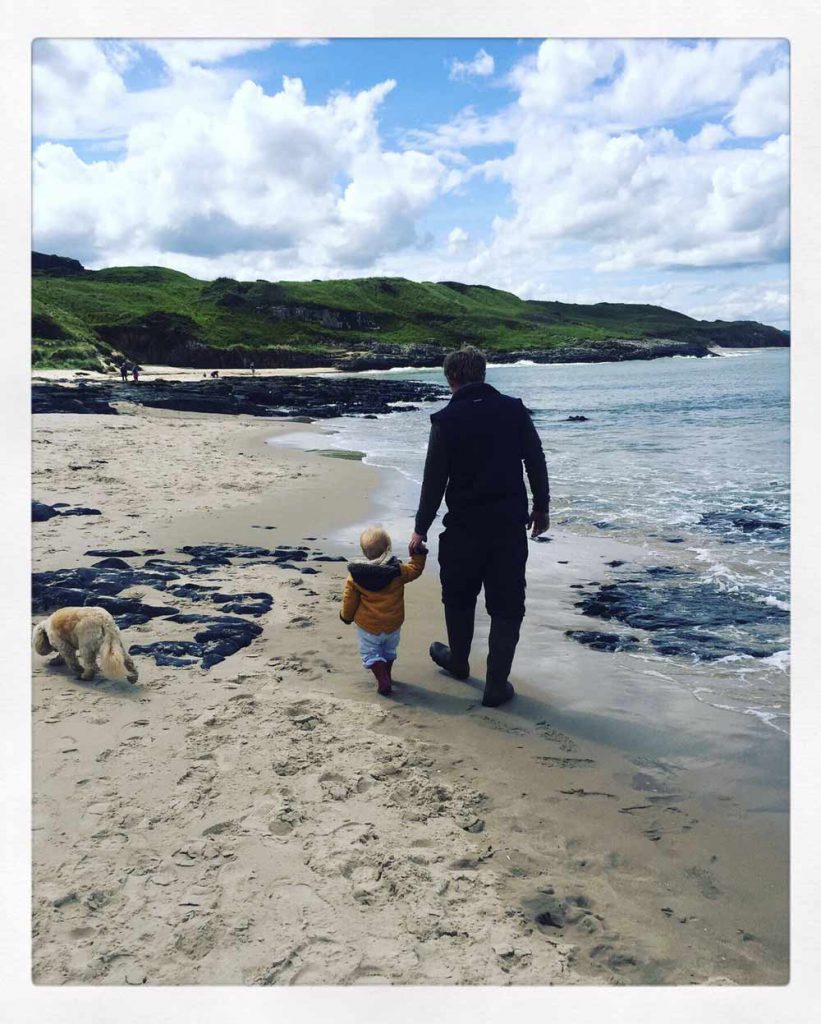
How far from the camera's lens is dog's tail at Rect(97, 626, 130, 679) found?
14.6 feet

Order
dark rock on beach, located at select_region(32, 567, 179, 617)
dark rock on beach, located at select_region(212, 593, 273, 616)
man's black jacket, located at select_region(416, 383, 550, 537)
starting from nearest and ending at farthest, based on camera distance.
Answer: man's black jacket, located at select_region(416, 383, 550, 537)
dark rock on beach, located at select_region(32, 567, 179, 617)
dark rock on beach, located at select_region(212, 593, 273, 616)

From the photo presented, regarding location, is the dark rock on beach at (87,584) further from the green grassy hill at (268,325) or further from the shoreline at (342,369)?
the green grassy hill at (268,325)

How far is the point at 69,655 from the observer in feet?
14.9

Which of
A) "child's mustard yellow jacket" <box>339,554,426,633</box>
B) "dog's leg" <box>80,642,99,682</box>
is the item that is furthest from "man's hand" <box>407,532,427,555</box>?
"dog's leg" <box>80,642,99,682</box>

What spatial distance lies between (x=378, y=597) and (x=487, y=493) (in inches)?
36.4

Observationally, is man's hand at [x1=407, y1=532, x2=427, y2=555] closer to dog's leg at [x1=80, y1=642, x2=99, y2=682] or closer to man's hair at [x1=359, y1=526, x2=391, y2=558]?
man's hair at [x1=359, y1=526, x2=391, y2=558]

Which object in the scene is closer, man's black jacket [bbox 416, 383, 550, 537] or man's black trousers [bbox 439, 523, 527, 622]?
man's black jacket [bbox 416, 383, 550, 537]

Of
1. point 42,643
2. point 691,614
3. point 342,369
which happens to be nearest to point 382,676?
point 42,643

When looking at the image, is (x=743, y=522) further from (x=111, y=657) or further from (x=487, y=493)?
(x=111, y=657)

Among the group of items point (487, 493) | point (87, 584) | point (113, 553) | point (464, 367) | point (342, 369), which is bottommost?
point (87, 584)

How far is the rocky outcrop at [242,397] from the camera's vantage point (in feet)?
68.9

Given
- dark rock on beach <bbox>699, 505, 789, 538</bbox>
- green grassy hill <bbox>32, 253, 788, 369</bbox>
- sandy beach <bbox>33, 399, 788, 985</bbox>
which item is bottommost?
sandy beach <bbox>33, 399, 788, 985</bbox>

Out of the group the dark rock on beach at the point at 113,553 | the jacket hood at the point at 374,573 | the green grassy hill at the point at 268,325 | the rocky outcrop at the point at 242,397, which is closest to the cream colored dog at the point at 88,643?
the jacket hood at the point at 374,573
